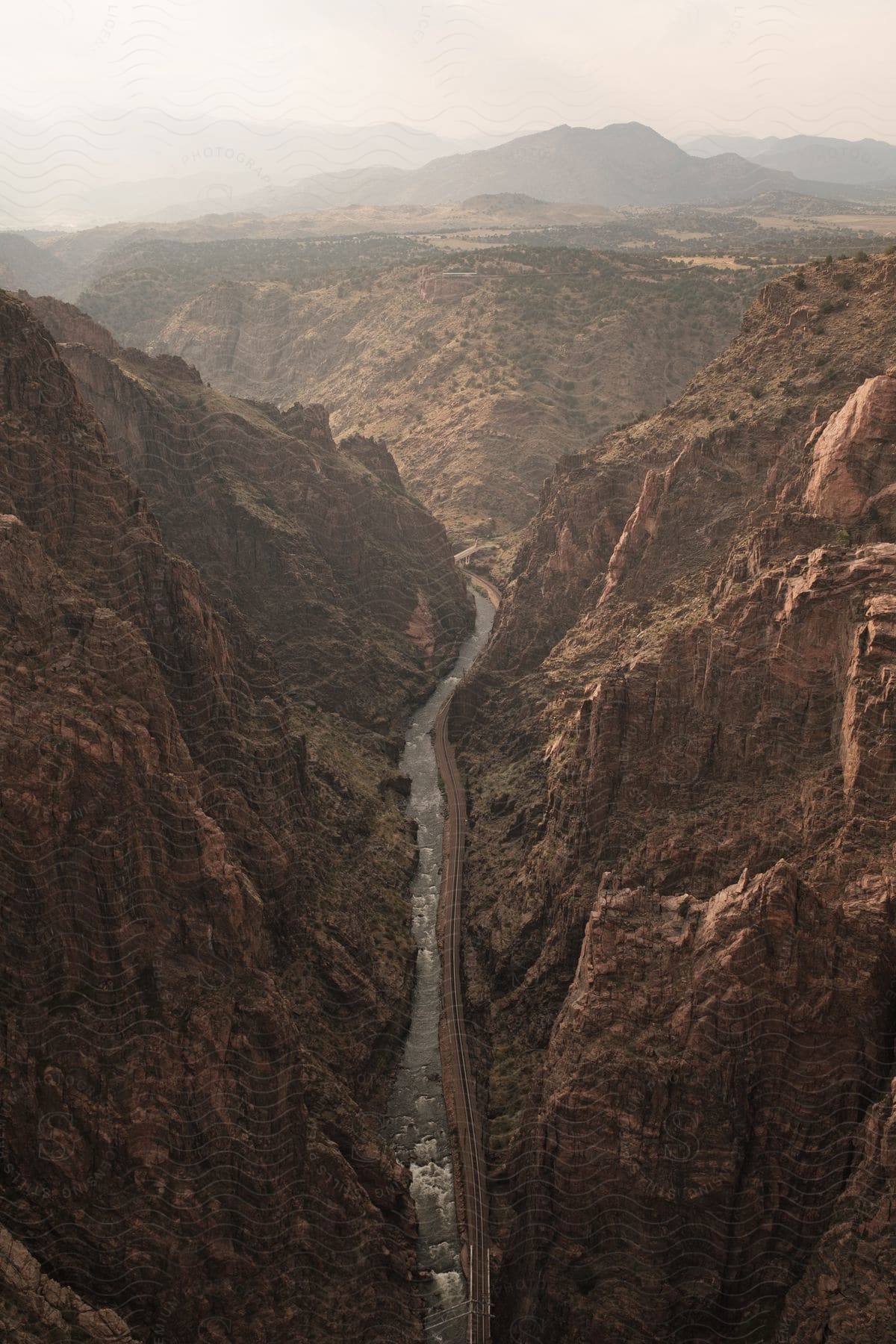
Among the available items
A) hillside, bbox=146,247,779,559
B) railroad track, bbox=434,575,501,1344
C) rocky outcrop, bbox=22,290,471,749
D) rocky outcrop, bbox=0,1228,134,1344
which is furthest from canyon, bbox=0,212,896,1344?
hillside, bbox=146,247,779,559

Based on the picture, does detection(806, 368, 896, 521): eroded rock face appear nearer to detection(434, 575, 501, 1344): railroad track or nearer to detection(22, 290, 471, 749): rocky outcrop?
detection(434, 575, 501, 1344): railroad track

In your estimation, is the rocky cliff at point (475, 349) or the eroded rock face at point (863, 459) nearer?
the eroded rock face at point (863, 459)

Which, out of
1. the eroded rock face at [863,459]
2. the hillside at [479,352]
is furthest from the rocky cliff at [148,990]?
the hillside at [479,352]

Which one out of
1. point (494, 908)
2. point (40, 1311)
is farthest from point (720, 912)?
point (494, 908)

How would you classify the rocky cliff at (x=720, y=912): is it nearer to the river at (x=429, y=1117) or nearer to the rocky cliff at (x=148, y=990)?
the river at (x=429, y=1117)

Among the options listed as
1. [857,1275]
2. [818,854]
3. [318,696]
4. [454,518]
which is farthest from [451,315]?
[857,1275]

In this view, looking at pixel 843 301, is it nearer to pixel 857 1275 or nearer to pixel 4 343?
pixel 4 343
